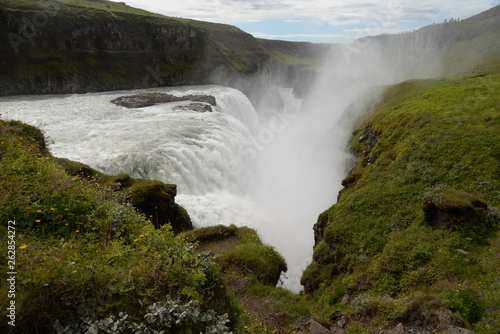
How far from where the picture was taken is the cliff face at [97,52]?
64.1m

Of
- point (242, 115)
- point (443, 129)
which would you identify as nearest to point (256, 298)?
point (443, 129)

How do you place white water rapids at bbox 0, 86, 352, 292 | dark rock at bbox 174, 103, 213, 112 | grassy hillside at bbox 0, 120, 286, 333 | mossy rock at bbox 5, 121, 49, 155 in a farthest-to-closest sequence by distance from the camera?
dark rock at bbox 174, 103, 213, 112
white water rapids at bbox 0, 86, 352, 292
mossy rock at bbox 5, 121, 49, 155
grassy hillside at bbox 0, 120, 286, 333

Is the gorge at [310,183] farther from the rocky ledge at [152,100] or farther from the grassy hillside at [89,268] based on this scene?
the rocky ledge at [152,100]

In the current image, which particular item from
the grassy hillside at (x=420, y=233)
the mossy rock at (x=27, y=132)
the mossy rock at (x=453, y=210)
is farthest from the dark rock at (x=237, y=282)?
the mossy rock at (x=27, y=132)

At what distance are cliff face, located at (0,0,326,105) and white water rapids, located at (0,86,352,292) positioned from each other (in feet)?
66.3

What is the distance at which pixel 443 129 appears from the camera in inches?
733

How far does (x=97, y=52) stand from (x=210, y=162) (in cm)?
6934

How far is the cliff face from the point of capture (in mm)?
64125

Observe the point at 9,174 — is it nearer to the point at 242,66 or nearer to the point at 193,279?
the point at 193,279

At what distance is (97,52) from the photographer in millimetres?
78688

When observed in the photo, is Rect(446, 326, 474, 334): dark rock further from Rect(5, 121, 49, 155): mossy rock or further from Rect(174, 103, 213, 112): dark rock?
Rect(174, 103, 213, 112): dark rock

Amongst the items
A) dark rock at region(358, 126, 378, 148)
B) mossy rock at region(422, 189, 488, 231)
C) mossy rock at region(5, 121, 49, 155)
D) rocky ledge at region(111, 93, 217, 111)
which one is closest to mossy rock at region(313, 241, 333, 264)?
mossy rock at region(422, 189, 488, 231)

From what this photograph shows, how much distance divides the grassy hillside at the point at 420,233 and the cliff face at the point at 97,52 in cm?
7060

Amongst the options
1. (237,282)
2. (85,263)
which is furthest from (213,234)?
(85,263)
